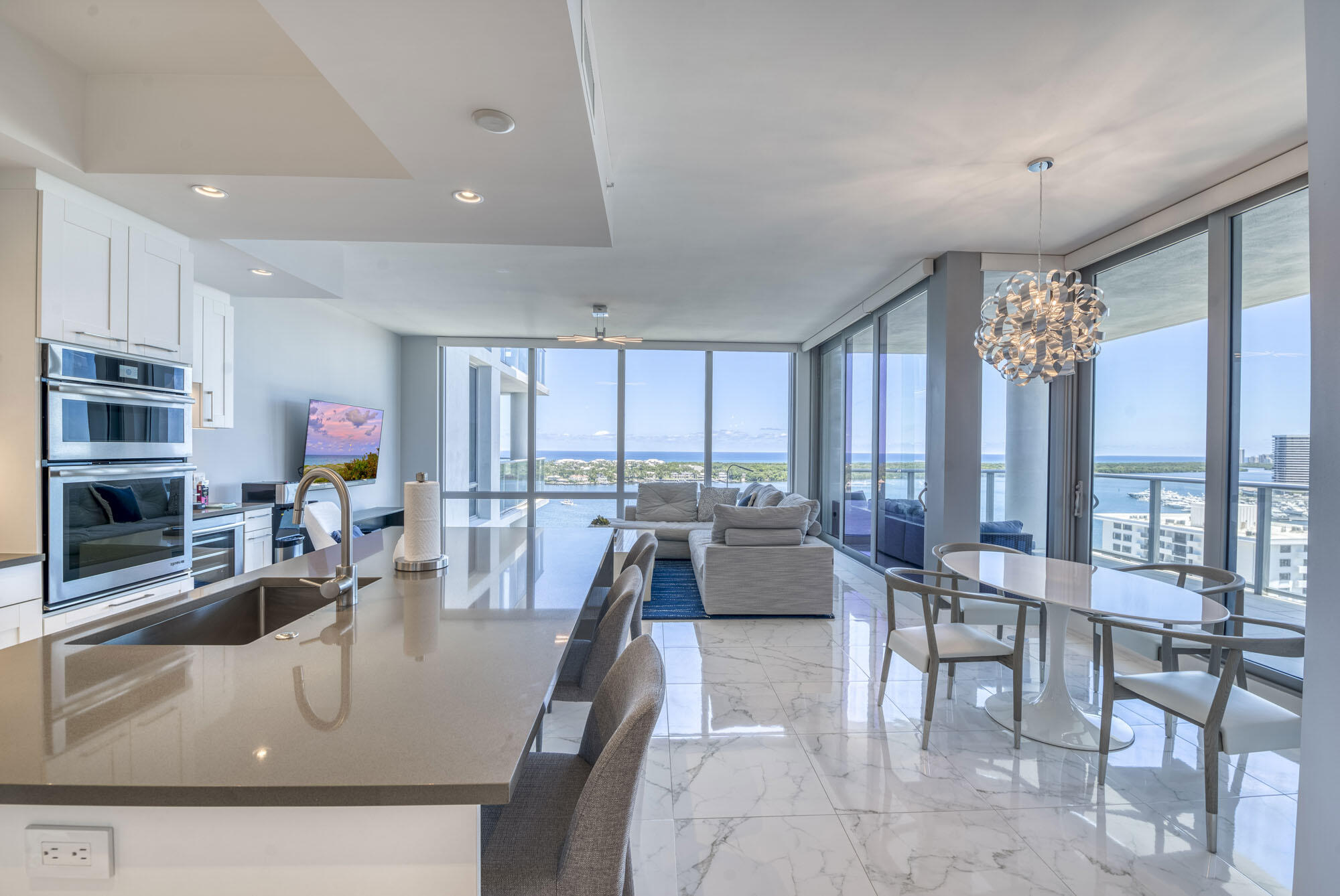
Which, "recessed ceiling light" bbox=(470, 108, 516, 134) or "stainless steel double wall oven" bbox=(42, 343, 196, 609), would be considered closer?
"recessed ceiling light" bbox=(470, 108, 516, 134)

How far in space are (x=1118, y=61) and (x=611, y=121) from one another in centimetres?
198

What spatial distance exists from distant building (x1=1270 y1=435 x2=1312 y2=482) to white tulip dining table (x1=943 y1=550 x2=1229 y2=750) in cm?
96

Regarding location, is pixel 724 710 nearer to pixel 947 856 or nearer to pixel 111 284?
pixel 947 856

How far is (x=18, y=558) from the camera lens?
7.53 feet

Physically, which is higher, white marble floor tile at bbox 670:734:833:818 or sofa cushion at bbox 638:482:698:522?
sofa cushion at bbox 638:482:698:522

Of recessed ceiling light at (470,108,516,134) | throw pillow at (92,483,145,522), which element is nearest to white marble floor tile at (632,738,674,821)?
recessed ceiling light at (470,108,516,134)

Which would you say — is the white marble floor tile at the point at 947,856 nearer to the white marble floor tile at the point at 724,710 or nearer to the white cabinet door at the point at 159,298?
the white marble floor tile at the point at 724,710

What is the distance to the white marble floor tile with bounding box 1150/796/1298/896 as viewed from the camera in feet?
6.05

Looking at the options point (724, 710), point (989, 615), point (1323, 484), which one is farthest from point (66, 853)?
point (989, 615)

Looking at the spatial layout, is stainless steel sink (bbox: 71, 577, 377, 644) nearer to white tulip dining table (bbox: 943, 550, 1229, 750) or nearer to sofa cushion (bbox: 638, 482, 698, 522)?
white tulip dining table (bbox: 943, 550, 1229, 750)

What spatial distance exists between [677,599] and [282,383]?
3987 mm

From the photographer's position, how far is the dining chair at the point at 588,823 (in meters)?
0.94

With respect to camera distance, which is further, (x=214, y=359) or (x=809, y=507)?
(x=809, y=507)

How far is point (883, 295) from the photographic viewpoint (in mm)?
5656
